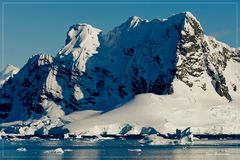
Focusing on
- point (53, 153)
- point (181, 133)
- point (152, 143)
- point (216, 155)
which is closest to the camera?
point (216, 155)

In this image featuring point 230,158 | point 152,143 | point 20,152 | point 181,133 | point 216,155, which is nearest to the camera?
point 230,158

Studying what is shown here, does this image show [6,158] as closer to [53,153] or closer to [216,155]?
[53,153]

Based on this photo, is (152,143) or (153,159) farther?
A: (152,143)

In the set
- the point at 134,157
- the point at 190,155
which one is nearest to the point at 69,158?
the point at 134,157

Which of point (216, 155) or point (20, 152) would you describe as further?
point (20, 152)

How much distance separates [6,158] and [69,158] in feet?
34.1

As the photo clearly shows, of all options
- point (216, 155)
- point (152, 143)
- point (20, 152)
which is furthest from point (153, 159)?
point (152, 143)

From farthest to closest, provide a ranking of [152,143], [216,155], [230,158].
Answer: [152,143]
[216,155]
[230,158]

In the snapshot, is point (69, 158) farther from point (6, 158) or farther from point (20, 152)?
point (20, 152)

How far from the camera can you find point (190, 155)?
11431 cm

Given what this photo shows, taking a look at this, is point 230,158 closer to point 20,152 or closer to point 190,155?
point 190,155

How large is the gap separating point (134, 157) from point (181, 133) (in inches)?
3361

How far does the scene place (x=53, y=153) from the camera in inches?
4877

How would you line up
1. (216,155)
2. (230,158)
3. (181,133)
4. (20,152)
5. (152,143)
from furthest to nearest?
(181,133) → (152,143) → (20,152) → (216,155) → (230,158)
